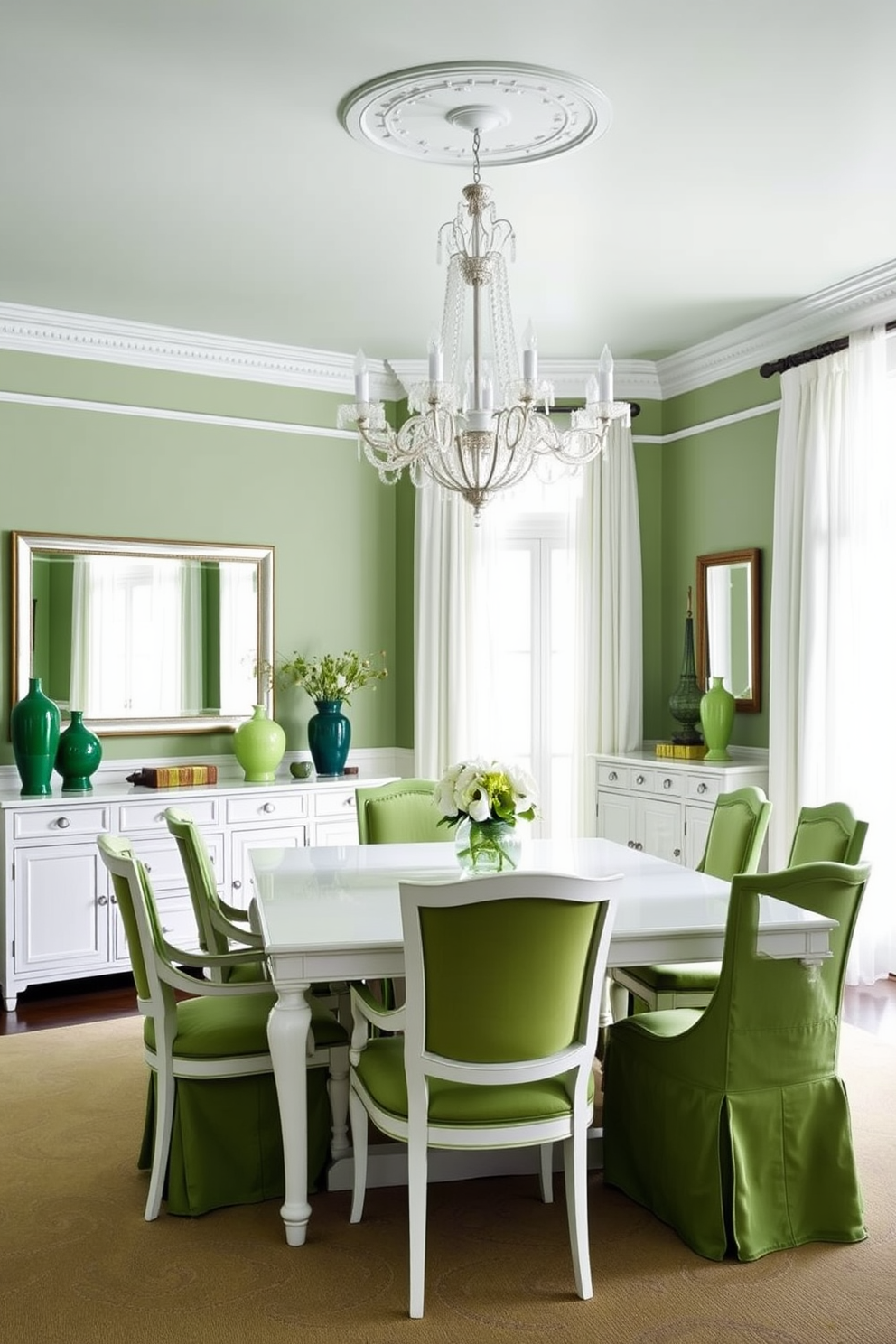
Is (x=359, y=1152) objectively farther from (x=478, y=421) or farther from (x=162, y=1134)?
(x=478, y=421)

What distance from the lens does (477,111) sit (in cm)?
351

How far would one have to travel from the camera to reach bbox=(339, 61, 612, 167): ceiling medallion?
3324mm

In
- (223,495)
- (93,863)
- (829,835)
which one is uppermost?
(223,495)

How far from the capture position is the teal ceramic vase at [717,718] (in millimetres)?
5793

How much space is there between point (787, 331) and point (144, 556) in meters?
3.37

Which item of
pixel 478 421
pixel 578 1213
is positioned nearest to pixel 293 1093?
pixel 578 1213

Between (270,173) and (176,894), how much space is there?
315 centimetres

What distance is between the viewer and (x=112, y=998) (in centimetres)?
518

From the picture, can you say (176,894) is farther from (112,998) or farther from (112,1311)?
(112,1311)

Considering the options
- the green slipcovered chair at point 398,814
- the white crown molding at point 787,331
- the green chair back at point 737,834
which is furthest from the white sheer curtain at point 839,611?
the green slipcovered chair at point 398,814

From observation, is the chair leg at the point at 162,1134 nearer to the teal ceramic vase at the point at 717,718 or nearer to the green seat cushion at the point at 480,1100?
the green seat cushion at the point at 480,1100

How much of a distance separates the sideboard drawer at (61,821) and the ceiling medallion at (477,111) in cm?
305

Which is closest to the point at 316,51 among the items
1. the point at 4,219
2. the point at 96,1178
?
the point at 4,219

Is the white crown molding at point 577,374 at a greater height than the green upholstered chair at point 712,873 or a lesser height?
greater
